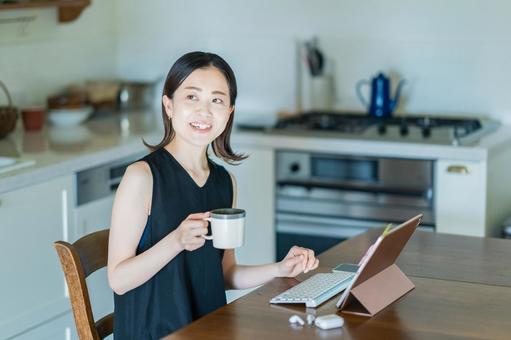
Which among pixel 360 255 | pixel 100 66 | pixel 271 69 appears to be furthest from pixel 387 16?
pixel 360 255

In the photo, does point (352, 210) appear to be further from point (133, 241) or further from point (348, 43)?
point (133, 241)

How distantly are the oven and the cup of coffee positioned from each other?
1.93m

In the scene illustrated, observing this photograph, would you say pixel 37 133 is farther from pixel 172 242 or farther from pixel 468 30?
pixel 172 242

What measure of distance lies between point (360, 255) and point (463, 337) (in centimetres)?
67

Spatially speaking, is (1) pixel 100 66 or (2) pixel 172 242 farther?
(1) pixel 100 66

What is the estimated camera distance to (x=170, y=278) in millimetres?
2311

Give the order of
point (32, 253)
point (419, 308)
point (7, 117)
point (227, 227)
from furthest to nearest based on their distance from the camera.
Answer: point (7, 117) < point (32, 253) < point (419, 308) < point (227, 227)

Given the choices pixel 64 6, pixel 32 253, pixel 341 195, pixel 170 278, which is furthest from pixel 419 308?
pixel 64 6

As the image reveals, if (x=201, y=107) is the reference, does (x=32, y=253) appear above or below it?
below

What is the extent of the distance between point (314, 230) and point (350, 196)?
0.21 m

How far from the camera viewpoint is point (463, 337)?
1915 millimetres

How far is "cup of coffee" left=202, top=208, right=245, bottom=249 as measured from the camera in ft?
6.52

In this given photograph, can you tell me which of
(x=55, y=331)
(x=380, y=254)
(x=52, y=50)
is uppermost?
(x=52, y=50)

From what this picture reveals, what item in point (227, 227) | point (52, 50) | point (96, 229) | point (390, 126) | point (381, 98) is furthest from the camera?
point (52, 50)
